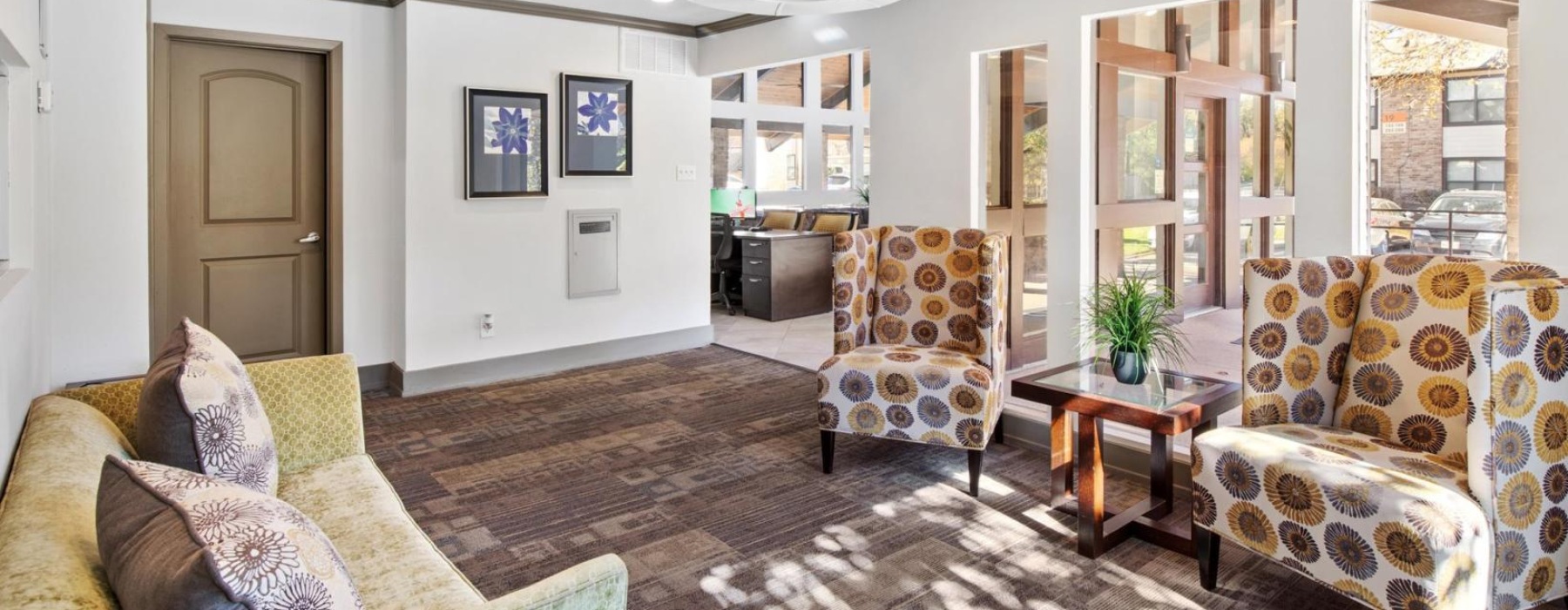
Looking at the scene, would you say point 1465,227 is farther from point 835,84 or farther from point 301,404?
point 835,84

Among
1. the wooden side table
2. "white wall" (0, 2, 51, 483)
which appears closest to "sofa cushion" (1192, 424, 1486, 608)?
the wooden side table

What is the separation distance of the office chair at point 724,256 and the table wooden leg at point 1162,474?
528cm

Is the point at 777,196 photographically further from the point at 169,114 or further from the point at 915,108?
the point at 169,114

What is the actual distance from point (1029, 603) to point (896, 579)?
0.39 m

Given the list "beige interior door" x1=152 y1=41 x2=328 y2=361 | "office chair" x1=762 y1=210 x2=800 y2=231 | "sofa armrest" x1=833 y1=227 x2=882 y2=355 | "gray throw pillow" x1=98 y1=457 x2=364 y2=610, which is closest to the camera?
"gray throw pillow" x1=98 y1=457 x2=364 y2=610

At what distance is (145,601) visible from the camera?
107 centimetres

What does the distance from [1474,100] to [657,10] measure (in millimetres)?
4165

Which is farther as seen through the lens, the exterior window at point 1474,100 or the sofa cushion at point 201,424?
the exterior window at point 1474,100

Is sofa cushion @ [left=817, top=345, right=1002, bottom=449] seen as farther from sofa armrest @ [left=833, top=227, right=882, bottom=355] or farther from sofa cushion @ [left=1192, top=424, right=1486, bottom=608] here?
sofa cushion @ [left=1192, top=424, right=1486, bottom=608]

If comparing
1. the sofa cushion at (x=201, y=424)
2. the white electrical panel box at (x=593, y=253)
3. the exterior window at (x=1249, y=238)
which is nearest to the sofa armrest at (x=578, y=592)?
the sofa cushion at (x=201, y=424)

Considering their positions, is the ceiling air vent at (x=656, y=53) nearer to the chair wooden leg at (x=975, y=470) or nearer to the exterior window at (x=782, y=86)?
the chair wooden leg at (x=975, y=470)

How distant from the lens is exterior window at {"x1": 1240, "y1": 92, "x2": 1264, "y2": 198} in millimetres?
3562

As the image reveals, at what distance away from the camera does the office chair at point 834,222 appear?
857cm

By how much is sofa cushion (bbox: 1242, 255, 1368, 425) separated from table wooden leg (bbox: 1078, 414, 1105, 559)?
461 millimetres
